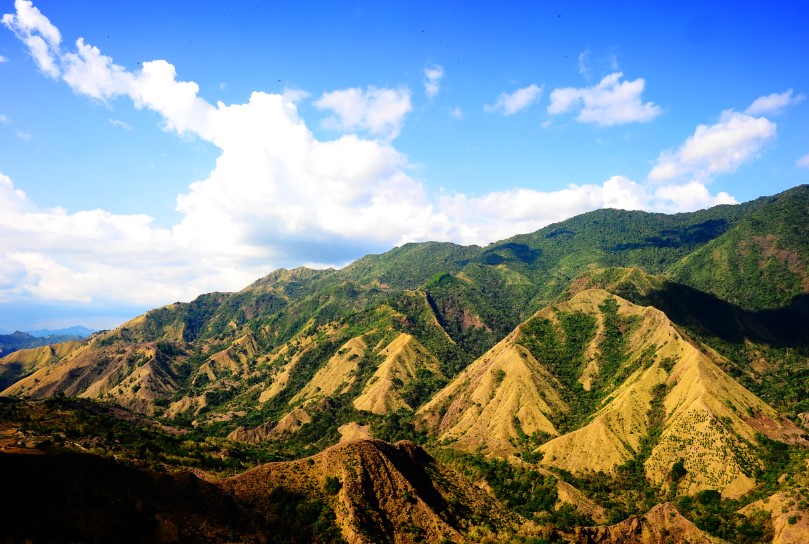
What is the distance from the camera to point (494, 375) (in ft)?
634

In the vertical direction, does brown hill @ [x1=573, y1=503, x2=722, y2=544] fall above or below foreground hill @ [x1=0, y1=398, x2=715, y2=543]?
below

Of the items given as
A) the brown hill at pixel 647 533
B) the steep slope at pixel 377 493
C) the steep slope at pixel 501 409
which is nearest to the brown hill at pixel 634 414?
the steep slope at pixel 501 409

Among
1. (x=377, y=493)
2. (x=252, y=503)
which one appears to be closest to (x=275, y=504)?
(x=252, y=503)

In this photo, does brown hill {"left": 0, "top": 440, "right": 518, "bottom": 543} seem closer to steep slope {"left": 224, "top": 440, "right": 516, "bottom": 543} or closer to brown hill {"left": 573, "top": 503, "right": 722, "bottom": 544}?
steep slope {"left": 224, "top": 440, "right": 516, "bottom": 543}

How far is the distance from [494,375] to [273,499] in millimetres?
141461

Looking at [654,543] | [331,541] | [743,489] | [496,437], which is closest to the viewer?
[331,541]

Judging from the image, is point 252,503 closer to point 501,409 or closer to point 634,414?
point 634,414

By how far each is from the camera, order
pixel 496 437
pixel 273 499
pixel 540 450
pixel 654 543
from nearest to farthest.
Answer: pixel 273 499
pixel 654 543
pixel 540 450
pixel 496 437

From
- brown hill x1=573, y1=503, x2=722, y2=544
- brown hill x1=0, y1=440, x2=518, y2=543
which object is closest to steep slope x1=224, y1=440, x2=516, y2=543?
brown hill x1=0, y1=440, x2=518, y2=543

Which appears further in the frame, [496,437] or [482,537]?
[496,437]

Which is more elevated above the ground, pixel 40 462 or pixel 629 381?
pixel 40 462

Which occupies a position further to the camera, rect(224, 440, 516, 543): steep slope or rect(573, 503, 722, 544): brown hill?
rect(573, 503, 722, 544): brown hill

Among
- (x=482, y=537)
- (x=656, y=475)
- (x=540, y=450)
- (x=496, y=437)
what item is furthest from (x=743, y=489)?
(x=482, y=537)

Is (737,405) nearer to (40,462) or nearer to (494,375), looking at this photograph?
(494,375)
